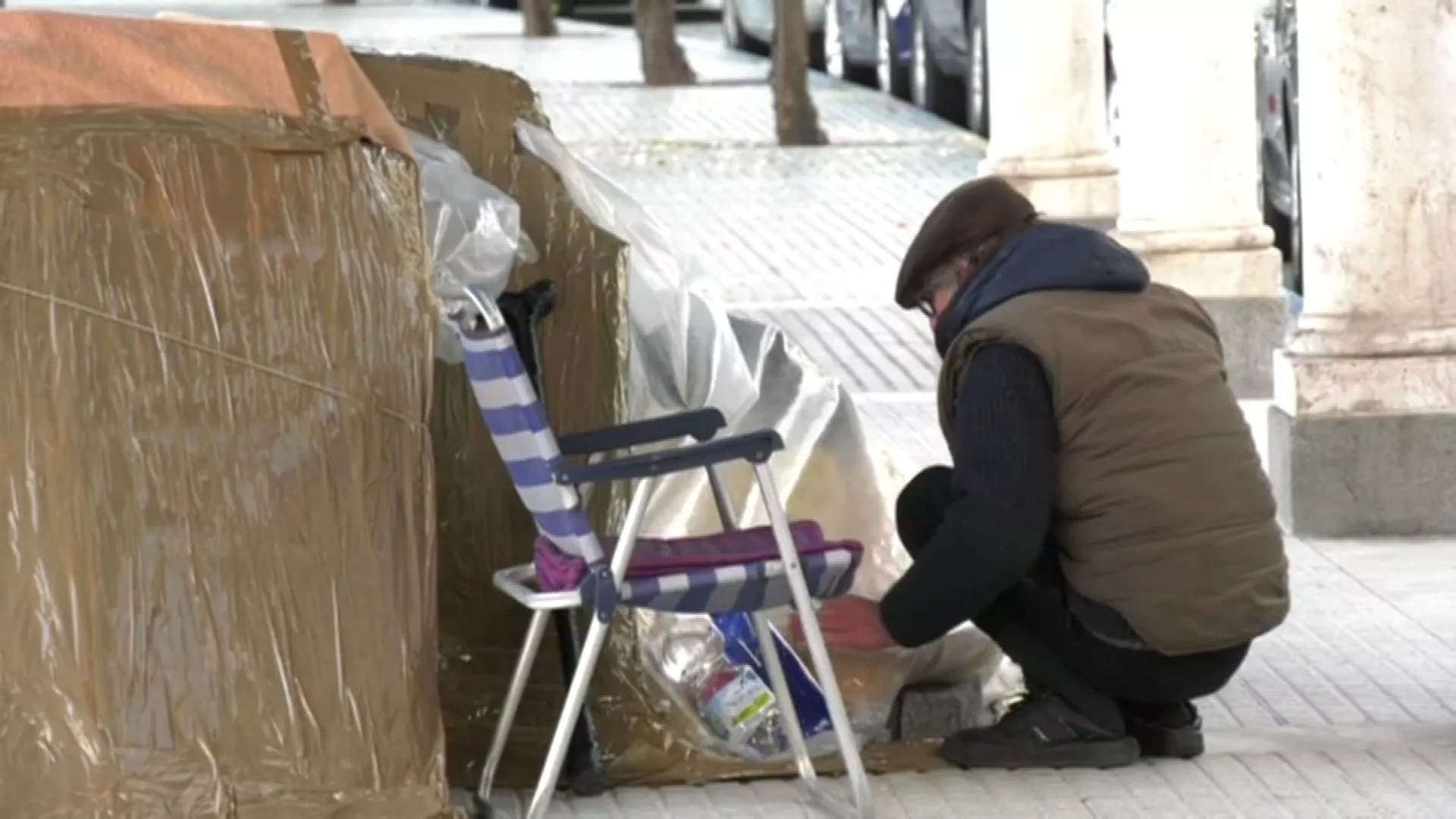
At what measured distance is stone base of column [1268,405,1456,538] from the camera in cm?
746

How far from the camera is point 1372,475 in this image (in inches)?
295

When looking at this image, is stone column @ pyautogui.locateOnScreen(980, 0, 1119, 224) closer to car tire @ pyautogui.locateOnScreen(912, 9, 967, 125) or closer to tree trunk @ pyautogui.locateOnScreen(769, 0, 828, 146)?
tree trunk @ pyautogui.locateOnScreen(769, 0, 828, 146)

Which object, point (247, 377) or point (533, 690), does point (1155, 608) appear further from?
point (247, 377)

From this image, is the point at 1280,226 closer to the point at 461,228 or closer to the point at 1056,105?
the point at 1056,105

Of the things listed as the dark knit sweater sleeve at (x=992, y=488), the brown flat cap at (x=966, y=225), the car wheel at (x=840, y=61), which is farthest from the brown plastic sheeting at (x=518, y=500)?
the car wheel at (x=840, y=61)

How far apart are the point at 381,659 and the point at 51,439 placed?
2.10 feet

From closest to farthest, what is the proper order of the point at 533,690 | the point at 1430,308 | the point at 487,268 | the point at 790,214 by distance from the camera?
the point at 487,268 → the point at 533,690 → the point at 1430,308 → the point at 790,214

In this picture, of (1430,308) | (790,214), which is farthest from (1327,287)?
(790,214)


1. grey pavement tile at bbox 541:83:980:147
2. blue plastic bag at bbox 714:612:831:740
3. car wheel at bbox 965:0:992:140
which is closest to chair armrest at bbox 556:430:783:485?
blue plastic bag at bbox 714:612:831:740

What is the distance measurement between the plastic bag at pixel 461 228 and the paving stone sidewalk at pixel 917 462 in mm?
952

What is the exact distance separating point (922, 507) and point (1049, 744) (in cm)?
Result: 50

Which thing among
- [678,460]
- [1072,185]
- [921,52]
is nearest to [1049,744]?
[678,460]

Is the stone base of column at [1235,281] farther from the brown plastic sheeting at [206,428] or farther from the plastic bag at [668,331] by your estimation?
the brown plastic sheeting at [206,428]

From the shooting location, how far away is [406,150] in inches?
191
